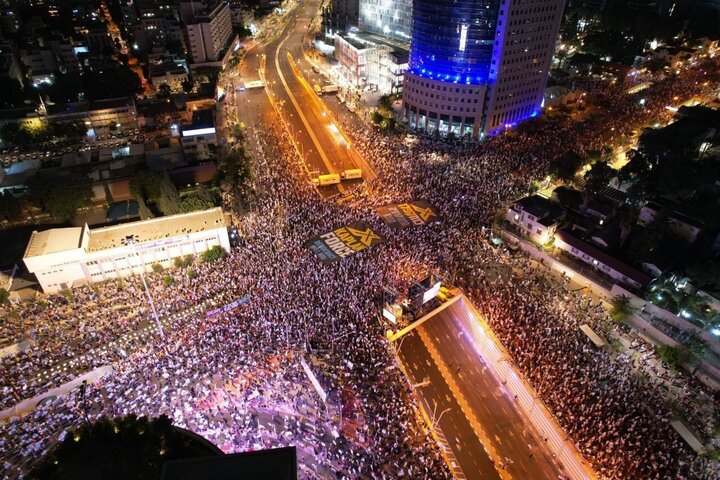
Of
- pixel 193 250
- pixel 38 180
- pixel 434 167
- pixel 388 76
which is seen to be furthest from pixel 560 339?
pixel 388 76

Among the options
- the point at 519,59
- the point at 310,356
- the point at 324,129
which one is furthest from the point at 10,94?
the point at 519,59

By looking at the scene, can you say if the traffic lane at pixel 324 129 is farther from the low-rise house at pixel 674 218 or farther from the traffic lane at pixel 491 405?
the low-rise house at pixel 674 218

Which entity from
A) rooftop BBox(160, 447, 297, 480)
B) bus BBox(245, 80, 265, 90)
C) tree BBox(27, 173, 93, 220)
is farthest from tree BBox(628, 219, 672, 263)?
bus BBox(245, 80, 265, 90)

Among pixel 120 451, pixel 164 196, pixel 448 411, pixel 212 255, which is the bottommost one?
pixel 448 411

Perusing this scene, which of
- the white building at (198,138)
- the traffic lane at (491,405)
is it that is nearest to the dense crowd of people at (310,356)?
the traffic lane at (491,405)

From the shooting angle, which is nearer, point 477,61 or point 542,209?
point 542,209

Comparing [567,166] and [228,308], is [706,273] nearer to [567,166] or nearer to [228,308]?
[567,166]

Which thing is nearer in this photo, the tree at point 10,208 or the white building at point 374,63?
the tree at point 10,208
